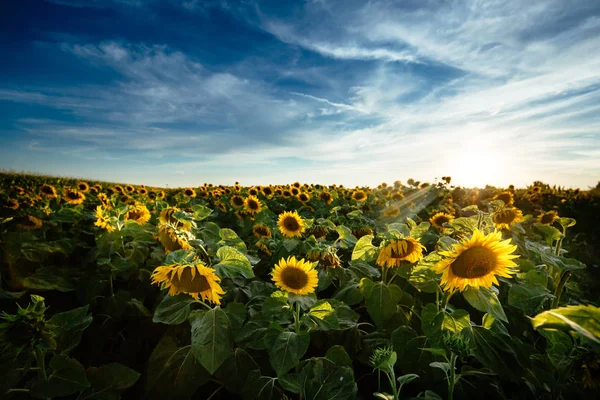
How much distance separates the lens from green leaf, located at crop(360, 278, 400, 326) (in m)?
2.10

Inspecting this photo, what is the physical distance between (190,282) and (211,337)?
351mm

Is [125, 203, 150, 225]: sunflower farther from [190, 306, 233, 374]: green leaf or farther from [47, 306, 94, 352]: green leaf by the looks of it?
[190, 306, 233, 374]: green leaf

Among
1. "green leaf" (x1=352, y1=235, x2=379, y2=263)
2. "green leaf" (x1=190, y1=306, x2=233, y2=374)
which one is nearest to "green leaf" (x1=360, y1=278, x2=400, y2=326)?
"green leaf" (x1=352, y1=235, x2=379, y2=263)

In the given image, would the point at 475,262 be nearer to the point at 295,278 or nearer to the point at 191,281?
the point at 295,278

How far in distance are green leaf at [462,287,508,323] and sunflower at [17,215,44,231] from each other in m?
4.37

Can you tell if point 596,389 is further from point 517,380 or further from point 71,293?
point 71,293

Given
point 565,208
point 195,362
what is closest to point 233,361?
point 195,362

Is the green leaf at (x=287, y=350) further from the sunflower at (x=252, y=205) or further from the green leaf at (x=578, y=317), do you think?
the sunflower at (x=252, y=205)

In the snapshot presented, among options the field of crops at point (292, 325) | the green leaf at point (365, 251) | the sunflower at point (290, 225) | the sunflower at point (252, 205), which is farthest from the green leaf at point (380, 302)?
the sunflower at point (252, 205)

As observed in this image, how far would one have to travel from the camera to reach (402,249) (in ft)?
7.60

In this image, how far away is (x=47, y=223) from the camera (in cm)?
418

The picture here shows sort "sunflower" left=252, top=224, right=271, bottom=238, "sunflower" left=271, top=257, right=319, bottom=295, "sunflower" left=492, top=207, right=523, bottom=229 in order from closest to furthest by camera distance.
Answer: "sunflower" left=271, top=257, right=319, bottom=295, "sunflower" left=492, top=207, right=523, bottom=229, "sunflower" left=252, top=224, right=271, bottom=238

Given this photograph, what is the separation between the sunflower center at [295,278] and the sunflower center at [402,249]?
0.64 metres

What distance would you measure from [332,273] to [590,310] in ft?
7.21
